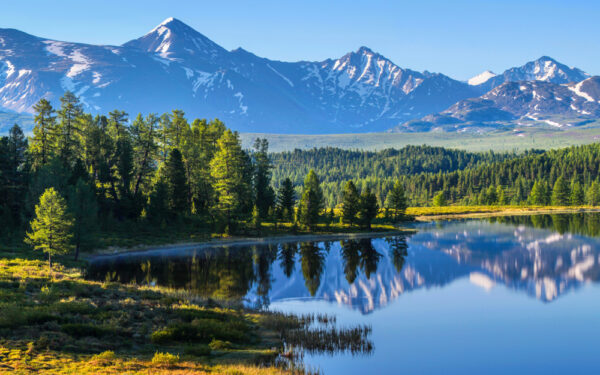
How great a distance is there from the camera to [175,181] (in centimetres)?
9325

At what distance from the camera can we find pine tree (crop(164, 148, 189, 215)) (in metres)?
92.4

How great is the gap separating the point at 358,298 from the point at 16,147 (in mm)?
59982

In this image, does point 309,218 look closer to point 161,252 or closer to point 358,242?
point 358,242

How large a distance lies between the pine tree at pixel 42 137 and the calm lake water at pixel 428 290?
25.8 m

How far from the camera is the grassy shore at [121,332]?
2356 cm

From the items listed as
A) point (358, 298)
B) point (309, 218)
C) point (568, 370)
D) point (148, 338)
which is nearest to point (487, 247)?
point (309, 218)

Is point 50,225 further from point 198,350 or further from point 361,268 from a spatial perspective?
point 361,268

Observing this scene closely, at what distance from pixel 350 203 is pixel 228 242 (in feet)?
105

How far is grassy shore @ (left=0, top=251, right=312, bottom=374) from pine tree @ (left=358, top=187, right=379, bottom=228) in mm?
71220

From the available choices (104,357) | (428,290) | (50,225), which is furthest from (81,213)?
(104,357)

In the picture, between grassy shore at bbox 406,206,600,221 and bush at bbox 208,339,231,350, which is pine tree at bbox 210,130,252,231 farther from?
grassy shore at bbox 406,206,600,221

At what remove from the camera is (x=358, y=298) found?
50.1 metres

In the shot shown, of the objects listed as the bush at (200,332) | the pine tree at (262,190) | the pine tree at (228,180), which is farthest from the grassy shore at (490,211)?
the bush at (200,332)

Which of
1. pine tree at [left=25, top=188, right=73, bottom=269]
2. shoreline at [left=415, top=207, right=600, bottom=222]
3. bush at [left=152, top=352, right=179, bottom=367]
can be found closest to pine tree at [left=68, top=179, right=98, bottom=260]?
pine tree at [left=25, top=188, right=73, bottom=269]
